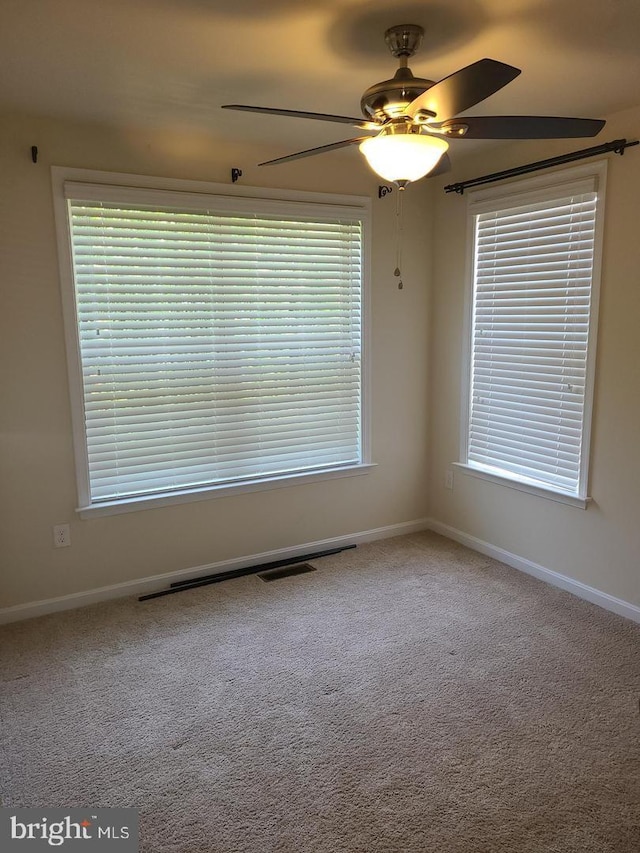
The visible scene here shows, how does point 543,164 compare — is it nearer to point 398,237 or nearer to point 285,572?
point 398,237

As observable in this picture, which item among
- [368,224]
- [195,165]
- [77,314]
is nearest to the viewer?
[77,314]

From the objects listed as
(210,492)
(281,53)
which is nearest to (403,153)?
(281,53)

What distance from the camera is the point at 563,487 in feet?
10.8

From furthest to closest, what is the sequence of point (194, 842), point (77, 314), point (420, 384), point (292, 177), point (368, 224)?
point (420, 384)
point (368, 224)
point (292, 177)
point (77, 314)
point (194, 842)

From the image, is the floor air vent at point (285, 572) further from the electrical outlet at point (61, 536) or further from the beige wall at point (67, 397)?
the electrical outlet at point (61, 536)

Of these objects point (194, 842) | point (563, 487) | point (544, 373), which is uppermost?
point (544, 373)

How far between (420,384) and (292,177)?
5.30ft

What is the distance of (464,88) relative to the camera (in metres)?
1.55

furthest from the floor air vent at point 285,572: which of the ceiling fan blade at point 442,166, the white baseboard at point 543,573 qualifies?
the ceiling fan blade at point 442,166

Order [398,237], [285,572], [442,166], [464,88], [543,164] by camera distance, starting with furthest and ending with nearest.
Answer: [398,237]
[285,572]
[543,164]
[442,166]
[464,88]

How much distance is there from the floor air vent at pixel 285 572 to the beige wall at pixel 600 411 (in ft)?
3.80

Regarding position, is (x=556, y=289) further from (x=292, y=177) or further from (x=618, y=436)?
(x=292, y=177)

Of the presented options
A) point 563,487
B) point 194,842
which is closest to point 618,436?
point 563,487

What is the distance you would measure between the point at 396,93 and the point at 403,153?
0.24 metres
